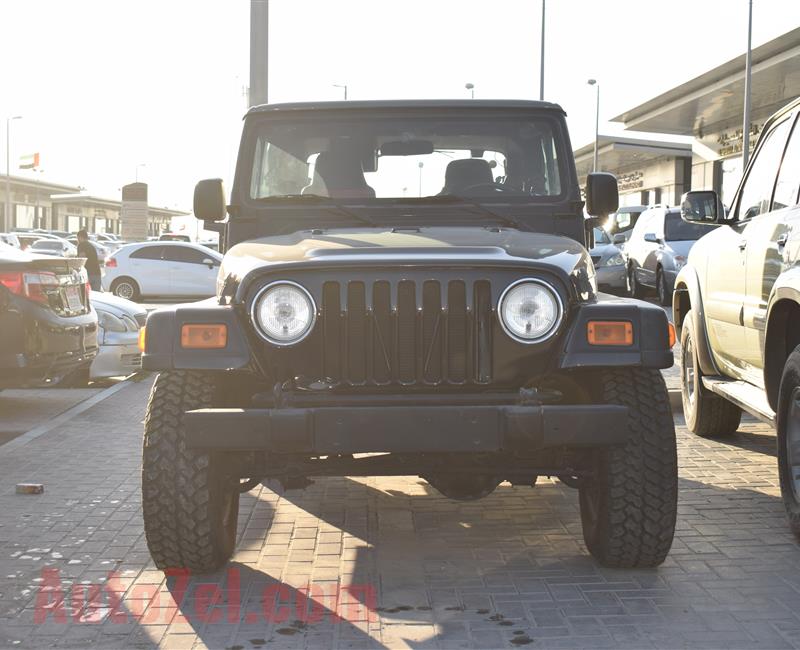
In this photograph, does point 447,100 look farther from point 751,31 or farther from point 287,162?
point 751,31

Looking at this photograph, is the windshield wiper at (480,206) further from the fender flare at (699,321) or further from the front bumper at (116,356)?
the front bumper at (116,356)

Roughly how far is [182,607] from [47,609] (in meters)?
0.51

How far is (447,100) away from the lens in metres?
6.59

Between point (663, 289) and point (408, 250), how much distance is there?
17712 mm

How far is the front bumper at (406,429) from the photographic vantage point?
4758 millimetres

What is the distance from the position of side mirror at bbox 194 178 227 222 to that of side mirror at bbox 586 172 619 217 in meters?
1.93

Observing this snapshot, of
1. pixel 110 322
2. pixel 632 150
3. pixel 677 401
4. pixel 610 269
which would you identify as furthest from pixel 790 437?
pixel 632 150

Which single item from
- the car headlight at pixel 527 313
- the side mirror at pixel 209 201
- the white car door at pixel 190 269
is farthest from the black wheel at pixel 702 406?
the white car door at pixel 190 269

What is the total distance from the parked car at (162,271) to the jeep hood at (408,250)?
76.5ft

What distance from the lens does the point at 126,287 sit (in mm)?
29406

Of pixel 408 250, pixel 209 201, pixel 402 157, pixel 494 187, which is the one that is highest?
pixel 402 157

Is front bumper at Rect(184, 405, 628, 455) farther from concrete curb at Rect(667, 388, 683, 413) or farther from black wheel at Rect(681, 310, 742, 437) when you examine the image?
concrete curb at Rect(667, 388, 683, 413)

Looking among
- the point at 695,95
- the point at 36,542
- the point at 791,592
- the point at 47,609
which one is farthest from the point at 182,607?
the point at 695,95

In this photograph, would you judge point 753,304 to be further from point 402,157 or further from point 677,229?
point 677,229
